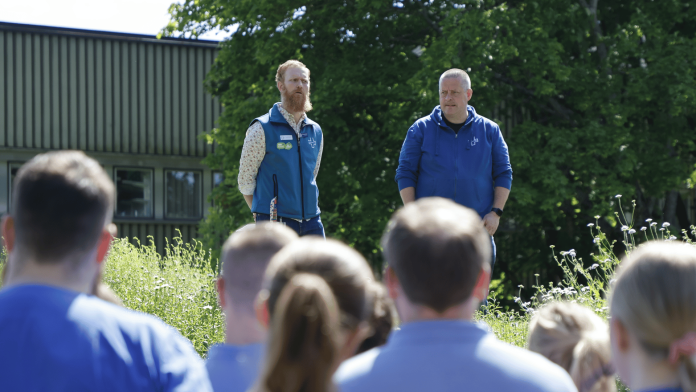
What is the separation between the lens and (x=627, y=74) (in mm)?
14250

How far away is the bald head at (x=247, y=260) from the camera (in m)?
2.26

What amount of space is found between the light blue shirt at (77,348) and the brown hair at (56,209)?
0.11m

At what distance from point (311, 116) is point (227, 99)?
2347 mm

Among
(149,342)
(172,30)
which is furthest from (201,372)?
(172,30)

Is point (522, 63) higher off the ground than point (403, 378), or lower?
higher

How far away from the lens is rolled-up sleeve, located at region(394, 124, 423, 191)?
20.0 feet

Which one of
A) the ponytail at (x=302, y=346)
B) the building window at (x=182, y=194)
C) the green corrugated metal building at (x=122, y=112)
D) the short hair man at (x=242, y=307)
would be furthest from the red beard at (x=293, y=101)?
the building window at (x=182, y=194)

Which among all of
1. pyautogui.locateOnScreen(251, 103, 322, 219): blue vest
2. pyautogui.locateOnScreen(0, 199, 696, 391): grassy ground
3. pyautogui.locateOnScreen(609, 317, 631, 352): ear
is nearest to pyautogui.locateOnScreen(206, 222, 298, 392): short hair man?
pyautogui.locateOnScreen(609, 317, 631, 352): ear

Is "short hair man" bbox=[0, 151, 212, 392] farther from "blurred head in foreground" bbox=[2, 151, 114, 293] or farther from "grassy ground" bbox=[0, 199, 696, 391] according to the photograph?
"grassy ground" bbox=[0, 199, 696, 391]

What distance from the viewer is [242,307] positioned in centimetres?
224

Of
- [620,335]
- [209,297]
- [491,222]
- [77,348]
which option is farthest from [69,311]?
[209,297]

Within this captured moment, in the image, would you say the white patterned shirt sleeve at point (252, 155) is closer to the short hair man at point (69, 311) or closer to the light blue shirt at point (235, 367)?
the light blue shirt at point (235, 367)

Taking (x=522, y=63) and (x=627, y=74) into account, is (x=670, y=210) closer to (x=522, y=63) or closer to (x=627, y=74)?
(x=627, y=74)

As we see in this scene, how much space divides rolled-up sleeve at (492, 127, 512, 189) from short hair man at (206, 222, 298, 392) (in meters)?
3.98
